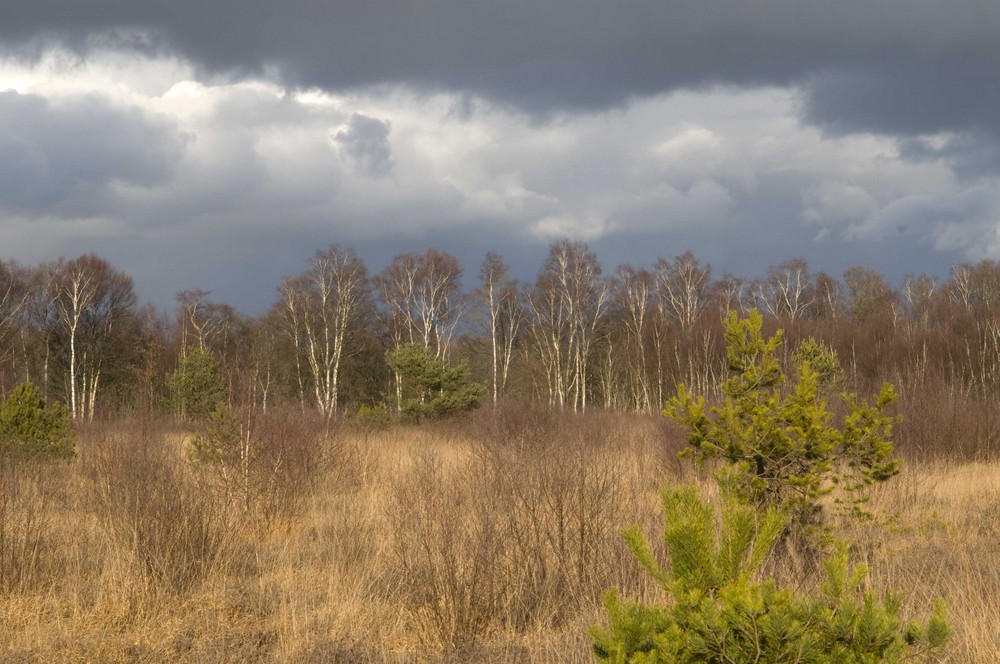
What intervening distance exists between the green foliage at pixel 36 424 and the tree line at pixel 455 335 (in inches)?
816

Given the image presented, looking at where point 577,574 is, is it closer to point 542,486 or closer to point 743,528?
point 542,486

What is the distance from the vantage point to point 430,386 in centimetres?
2192

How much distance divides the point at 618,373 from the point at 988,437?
26077 millimetres

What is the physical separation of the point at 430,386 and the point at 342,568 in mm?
15447

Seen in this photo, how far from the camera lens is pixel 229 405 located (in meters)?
7.97

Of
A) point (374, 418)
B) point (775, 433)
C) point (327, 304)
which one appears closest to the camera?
point (775, 433)

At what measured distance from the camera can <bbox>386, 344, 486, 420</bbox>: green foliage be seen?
2134cm

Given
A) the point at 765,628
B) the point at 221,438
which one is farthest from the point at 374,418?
the point at 765,628

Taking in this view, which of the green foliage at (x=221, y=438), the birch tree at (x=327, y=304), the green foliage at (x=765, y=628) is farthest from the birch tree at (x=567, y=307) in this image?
the green foliage at (x=765, y=628)

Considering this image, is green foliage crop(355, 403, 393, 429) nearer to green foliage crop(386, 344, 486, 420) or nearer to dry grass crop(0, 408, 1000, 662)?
green foliage crop(386, 344, 486, 420)

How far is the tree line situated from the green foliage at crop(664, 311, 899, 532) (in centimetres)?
2661

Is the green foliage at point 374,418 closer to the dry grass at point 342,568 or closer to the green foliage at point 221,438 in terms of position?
the green foliage at point 221,438

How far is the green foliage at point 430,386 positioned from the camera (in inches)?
840

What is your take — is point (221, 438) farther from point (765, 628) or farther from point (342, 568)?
point (765, 628)
